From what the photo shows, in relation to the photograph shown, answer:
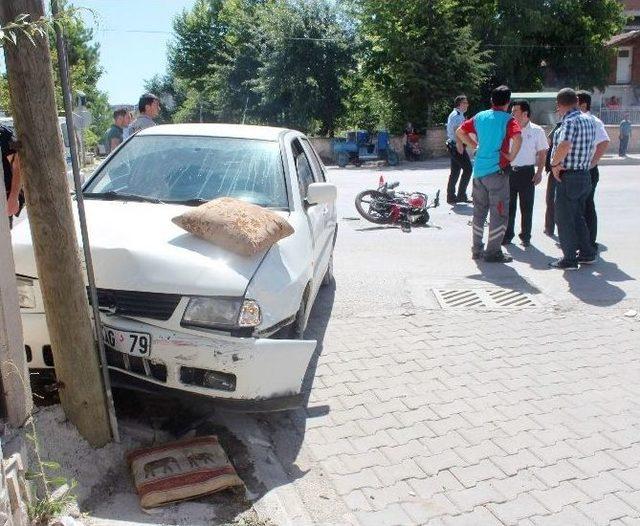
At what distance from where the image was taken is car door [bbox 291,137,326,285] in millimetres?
4984

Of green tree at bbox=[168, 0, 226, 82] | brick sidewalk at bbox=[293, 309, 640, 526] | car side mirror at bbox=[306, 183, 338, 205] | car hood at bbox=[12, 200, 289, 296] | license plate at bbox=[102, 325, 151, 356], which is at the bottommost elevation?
brick sidewalk at bbox=[293, 309, 640, 526]

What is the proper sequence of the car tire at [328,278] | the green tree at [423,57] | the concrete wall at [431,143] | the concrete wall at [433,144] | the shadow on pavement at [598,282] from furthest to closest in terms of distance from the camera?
1. the green tree at [423,57]
2. the concrete wall at [431,143]
3. the concrete wall at [433,144]
4. the car tire at [328,278]
5. the shadow on pavement at [598,282]

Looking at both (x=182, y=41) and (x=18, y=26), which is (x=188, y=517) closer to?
(x=18, y=26)

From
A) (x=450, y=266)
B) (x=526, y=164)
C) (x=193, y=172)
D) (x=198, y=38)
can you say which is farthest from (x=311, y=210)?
(x=198, y=38)

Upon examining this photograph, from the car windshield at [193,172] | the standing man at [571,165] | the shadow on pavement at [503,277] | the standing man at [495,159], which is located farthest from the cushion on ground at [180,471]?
the standing man at [571,165]

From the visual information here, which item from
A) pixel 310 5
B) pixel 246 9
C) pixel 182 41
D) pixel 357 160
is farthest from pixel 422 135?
pixel 182 41

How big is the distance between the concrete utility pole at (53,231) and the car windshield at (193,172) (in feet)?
4.86

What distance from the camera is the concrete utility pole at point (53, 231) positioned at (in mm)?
3004

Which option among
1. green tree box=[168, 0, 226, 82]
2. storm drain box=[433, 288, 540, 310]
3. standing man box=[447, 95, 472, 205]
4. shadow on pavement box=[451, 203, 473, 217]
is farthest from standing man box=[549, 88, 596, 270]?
green tree box=[168, 0, 226, 82]

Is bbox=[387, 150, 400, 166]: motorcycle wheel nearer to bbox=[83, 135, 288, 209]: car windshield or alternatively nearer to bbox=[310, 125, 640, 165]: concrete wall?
bbox=[310, 125, 640, 165]: concrete wall

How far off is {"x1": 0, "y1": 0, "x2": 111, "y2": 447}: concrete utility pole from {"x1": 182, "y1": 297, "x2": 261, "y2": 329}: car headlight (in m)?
0.50

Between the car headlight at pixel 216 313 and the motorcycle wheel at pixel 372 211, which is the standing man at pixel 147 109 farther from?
the car headlight at pixel 216 313

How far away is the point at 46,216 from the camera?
10.4ft

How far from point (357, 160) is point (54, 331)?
982 inches
